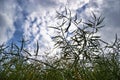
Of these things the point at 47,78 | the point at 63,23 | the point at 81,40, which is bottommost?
the point at 47,78

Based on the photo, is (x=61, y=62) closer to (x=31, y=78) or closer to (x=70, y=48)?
(x=70, y=48)

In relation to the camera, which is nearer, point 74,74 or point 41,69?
point 74,74

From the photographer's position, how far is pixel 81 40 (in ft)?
14.5

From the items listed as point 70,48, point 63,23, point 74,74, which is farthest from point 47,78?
point 63,23

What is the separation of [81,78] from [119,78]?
0.48 m

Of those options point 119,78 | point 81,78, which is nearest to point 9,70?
point 81,78

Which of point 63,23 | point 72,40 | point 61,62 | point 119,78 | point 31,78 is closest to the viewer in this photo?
point 119,78

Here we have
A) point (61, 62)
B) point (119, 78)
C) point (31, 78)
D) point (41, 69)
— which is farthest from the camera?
point (61, 62)

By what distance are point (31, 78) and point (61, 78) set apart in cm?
42

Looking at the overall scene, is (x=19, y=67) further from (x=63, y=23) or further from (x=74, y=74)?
(x=63, y=23)

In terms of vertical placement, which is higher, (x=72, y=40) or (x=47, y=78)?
(x=72, y=40)

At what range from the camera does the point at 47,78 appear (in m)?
3.78

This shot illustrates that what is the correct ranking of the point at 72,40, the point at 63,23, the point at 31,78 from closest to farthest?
the point at 31,78, the point at 72,40, the point at 63,23

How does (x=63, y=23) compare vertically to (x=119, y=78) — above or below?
above
